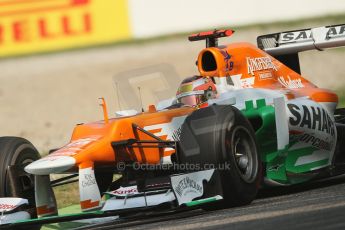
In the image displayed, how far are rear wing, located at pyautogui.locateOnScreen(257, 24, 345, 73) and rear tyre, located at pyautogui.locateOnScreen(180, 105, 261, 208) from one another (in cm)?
255

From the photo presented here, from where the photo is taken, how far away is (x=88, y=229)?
27.0ft

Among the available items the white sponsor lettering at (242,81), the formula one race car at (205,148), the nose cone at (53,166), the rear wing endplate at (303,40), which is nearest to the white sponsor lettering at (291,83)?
the formula one race car at (205,148)

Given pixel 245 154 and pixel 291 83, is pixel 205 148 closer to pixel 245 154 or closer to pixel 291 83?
pixel 245 154

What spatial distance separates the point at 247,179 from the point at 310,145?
1286 mm

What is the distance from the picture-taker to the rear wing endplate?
34.1 feet

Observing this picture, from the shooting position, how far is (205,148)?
25.8ft

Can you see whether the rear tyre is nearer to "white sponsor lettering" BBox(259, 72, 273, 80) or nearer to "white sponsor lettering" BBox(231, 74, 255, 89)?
"white sponsor lettering" BBox(231, 74, 255, 89)

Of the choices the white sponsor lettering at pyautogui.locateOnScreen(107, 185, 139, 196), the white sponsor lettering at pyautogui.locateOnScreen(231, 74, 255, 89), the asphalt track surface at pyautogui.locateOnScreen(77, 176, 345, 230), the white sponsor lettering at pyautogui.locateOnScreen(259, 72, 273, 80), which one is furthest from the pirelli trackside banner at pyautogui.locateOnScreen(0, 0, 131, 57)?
the white sponsor lettering at pyautogui.locateOnScreen(107, 185, 139, 196)

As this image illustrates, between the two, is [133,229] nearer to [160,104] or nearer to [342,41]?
[160,104]

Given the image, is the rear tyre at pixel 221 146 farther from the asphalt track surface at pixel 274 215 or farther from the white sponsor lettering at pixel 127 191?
the white sponsor lettering at pixel 127 191

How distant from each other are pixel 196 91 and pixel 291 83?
4.05 feet

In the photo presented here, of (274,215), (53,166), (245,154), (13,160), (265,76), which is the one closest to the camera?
(274,215)

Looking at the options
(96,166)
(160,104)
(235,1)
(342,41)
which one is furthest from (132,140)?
(235,1)

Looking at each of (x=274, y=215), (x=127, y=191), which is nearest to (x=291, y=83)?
(x=127, y=191)
